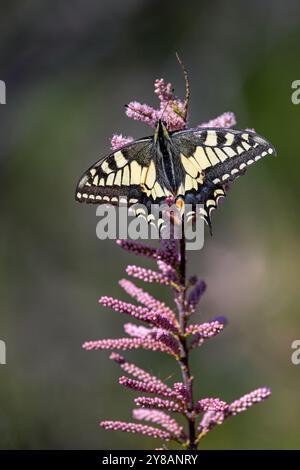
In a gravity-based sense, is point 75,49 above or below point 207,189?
above

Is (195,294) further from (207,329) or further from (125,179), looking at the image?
(125,179)

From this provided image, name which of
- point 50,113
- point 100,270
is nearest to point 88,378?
point 100,270

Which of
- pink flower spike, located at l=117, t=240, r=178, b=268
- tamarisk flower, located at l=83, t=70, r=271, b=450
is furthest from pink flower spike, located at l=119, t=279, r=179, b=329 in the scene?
pink flower spike, located at l=117, t=240, r=178, b=268

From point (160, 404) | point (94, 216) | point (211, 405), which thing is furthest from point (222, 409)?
point (94, 216)

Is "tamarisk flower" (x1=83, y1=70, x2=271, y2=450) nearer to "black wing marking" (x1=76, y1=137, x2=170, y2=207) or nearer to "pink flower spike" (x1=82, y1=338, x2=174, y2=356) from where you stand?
"pink flower spike" (x1=82, y1=338, x2=174, y2=356)

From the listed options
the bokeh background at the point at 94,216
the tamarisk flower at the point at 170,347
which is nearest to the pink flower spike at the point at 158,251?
the tamarisk flower at the point at 170,347
